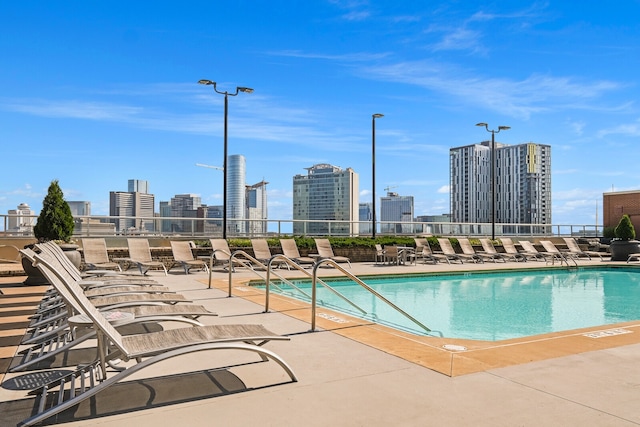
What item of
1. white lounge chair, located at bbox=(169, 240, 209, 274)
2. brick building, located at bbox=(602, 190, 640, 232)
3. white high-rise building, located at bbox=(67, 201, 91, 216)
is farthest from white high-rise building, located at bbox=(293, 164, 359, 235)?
white lounge chair, located at bbox=(169, 240, 209, 274)

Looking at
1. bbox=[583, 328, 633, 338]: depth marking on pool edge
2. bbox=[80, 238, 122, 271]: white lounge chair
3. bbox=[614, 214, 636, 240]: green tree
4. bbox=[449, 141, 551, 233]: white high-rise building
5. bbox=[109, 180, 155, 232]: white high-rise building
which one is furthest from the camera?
bbox=[449, 141, 551, 233]: white high-rise building

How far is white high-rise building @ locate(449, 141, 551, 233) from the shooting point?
152ft

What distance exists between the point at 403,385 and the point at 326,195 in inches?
1338

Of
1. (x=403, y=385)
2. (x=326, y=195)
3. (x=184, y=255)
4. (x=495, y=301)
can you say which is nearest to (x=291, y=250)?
(x=184, y=255)

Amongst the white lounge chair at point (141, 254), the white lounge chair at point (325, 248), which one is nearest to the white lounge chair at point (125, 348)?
the white lounge chair at point (141, 254)

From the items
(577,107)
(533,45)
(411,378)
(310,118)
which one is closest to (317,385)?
(411,378)

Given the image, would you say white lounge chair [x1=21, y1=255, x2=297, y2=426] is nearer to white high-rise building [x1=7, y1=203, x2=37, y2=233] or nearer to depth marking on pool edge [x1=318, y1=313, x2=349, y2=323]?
depth marking on pool edge [x1=318, y1=313, x2=349, y2=323]

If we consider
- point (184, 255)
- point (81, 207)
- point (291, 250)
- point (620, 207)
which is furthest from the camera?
point (620, 207)

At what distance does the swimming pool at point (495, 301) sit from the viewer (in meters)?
7.43

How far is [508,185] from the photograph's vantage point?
1941 inches

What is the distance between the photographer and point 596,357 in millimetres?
4359

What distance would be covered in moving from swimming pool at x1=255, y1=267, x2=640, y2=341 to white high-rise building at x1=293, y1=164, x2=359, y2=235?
57.1 ft

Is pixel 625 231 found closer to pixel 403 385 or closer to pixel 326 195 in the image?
pixel 403 385

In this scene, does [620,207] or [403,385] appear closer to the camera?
[403,385]
